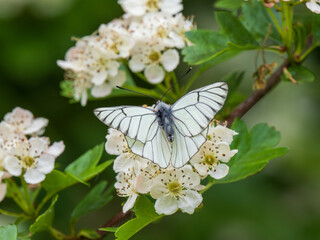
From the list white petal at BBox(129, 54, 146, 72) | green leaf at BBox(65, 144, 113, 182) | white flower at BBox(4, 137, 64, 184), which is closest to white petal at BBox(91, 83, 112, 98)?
white petal at BBox(129, 54, 146, 72)

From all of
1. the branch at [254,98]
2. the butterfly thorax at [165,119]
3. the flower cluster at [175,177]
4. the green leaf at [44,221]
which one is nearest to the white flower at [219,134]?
the flower cluster at [175,177]

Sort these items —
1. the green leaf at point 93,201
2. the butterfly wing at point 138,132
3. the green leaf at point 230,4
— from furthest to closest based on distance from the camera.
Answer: the green leaf at point 230,4 → the green leaf at point 93,201 → the butterfly wing at point 138,132

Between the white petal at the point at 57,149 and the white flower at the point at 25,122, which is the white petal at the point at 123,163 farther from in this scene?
the white flower at the point at 25,122

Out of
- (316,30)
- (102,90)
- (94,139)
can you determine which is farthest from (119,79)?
(94,139)

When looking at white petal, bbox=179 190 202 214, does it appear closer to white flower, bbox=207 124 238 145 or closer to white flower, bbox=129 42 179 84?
white flower, bbox=207 124 238 145

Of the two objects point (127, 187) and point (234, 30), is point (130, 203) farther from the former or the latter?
point (234, 30)
